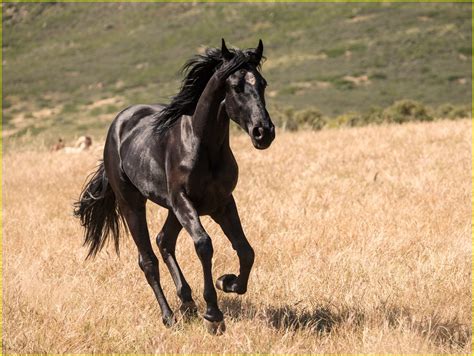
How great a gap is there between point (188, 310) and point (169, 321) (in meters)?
0.16

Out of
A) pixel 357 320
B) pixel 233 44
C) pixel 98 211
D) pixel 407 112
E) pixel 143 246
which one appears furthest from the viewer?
pixel 233 44

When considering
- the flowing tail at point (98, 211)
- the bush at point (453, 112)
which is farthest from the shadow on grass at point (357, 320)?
the bush at point (453, 112)

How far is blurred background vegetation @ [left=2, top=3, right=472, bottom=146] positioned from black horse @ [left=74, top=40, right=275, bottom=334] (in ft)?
113

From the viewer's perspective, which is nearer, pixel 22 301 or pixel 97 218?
pixel 22 301

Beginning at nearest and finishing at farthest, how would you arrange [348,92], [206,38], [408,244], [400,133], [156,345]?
[156,345]
[408,244]
[400,133]
[348,92]
[206,38]

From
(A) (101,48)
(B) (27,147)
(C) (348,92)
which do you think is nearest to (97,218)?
(B) (27,147)

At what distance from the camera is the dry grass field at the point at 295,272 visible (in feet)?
15.4

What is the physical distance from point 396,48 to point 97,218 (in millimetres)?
59574

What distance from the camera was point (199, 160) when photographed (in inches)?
192

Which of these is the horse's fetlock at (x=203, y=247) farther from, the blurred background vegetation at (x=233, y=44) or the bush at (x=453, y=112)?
the blurred background vegetation at (x=233, y=44)

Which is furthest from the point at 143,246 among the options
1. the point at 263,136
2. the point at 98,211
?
the point at 263,136

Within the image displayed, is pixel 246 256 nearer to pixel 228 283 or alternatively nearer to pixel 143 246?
pixel 228 283

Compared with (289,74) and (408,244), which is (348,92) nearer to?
(289,74)

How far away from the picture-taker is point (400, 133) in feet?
51.3
